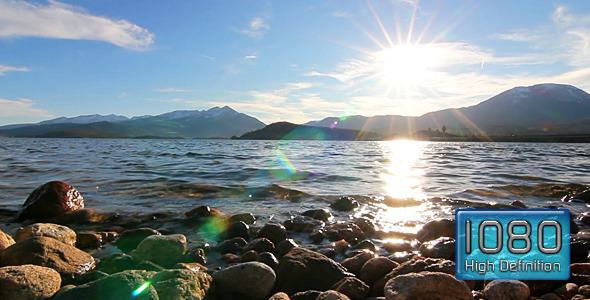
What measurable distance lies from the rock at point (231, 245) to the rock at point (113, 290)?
253cm

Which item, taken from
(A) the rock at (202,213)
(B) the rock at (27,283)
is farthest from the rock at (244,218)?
(B) the rock at (27,283)

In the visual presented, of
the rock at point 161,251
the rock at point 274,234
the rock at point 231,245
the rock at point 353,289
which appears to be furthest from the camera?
the rock at point 274,234

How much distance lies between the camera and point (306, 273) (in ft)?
15.8

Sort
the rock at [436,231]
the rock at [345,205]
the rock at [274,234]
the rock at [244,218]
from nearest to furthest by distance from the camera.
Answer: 1. the rock at [274,234]
2. the rock at [436,231]
3. the rock at [244,218]
4. the rock at [345,205]

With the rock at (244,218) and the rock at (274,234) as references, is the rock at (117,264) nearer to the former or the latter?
the rock at (274,234)

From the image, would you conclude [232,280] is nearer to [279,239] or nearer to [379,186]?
[279,239]

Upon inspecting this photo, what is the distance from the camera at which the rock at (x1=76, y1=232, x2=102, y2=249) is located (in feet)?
20.5

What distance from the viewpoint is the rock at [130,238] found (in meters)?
6.25

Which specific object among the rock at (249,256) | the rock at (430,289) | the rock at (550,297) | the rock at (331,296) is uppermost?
the rock at (430,289)

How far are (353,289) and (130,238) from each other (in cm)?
464

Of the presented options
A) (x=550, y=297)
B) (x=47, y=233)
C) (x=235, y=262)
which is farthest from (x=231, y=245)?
(x=550, y=297)

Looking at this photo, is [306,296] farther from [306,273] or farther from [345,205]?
[345,205]

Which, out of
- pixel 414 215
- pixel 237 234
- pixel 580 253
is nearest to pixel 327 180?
pixel 414 215

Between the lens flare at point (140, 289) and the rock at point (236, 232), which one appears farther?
the rock at point (236, 232)
